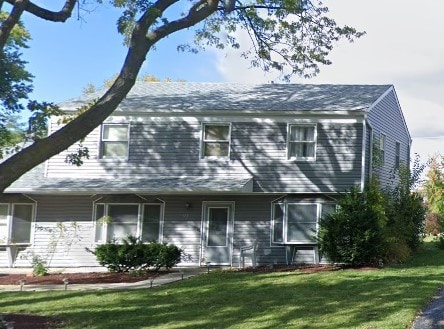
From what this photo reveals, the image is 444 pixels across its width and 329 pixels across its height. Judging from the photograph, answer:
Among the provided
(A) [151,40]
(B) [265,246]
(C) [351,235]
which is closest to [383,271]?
(C) [351,235]

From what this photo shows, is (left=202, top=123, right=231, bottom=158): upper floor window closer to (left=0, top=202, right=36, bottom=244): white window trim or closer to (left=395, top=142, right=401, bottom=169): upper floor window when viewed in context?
(left=0, top=202, right=36, bottom=244): white window trim

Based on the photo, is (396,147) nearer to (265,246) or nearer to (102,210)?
(265,246)

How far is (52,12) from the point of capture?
32.4 feet

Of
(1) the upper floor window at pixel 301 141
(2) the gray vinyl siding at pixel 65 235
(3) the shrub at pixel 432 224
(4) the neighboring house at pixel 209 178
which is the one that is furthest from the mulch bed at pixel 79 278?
(3) the shrub at pixel 432 224

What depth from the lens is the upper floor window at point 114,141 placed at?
767 inches

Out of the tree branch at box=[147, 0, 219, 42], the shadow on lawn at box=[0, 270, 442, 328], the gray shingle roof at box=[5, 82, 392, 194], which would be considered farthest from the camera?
the gray shingle roof at box=[5, 82, 392, 194]

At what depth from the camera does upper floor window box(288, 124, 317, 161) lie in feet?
60.5

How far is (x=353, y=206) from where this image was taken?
1616 centimetres

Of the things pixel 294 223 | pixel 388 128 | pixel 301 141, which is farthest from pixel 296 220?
pixel 388 128

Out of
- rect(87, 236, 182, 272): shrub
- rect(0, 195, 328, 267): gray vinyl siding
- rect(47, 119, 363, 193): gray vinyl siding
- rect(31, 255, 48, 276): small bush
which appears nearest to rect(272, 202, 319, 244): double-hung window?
rect(0, 195, 328, 267): gray vinyl siding

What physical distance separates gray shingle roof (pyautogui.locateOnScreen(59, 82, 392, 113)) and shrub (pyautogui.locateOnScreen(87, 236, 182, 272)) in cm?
507

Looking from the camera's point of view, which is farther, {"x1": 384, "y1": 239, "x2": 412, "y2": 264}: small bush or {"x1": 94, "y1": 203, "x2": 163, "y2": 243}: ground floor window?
{"x1": 94, "y1": 203, "x2": 163, "y2": 243}: ground floor window

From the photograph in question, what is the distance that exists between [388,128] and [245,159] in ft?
21.7

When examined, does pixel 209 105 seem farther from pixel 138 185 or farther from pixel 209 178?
pixel 138 185
